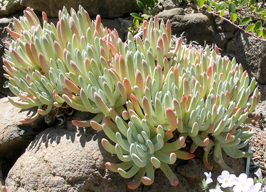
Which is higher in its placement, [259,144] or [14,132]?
[14,132]

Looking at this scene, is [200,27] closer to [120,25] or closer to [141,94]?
[120,25]

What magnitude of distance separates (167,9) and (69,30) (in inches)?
75.8

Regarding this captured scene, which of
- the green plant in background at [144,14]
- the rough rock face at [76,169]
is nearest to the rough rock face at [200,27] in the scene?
the green plant in background at [144,14]

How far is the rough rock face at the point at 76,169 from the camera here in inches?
70.6

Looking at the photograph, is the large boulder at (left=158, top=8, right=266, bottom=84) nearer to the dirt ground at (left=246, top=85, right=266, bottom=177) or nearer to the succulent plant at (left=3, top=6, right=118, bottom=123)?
the dirt ground at (left=246, top=85, right=266, bottom=177)

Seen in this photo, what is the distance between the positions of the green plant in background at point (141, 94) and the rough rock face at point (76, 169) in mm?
136

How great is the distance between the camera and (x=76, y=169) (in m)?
1.80

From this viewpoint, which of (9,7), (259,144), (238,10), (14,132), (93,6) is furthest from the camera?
(9,7)

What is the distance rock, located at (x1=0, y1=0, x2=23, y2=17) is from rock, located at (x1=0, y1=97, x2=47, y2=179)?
1987 mm

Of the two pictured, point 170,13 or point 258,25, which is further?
point 170,13

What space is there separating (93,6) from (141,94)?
222 centimetres

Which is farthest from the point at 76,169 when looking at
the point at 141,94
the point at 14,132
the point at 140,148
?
the point at 14,132

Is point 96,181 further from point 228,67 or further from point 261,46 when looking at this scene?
point 261,46

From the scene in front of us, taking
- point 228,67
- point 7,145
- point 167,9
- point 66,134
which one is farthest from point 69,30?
point 167,9
